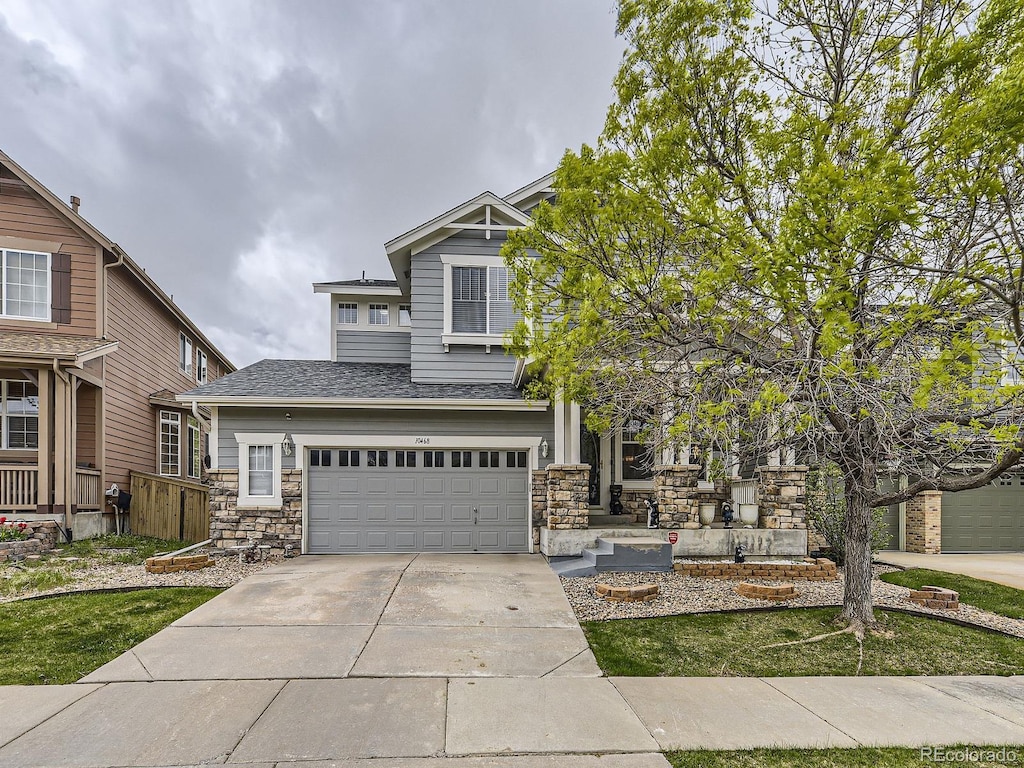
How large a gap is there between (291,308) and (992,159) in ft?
309

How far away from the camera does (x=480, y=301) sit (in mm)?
11742

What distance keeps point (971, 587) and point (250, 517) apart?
458 inches

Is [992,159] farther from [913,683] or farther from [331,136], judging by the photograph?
[331,136]

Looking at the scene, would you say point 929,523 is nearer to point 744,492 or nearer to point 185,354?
point 744,492

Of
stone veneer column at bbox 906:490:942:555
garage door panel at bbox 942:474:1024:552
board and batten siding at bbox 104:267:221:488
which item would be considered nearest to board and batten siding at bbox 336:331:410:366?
board and batten siding at bbox 104:267:221:488

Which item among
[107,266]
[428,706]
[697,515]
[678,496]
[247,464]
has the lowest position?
[428,706]

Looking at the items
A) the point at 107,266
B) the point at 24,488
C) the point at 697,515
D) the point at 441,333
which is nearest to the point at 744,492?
the point at 697,515

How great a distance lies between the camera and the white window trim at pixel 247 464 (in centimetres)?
995

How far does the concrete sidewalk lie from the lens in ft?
11.4

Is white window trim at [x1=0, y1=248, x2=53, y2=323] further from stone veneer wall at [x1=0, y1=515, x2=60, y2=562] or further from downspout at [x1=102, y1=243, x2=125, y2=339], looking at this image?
stone veneer wall at [x1=0, y1=515, x2=60, y2=562]

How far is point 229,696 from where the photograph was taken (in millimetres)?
4273

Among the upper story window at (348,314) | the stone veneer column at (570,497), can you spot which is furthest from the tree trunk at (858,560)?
the upper story window at (348,314)

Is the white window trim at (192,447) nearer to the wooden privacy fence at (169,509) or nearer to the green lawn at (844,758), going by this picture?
the wooden privacy fence at (169,509)

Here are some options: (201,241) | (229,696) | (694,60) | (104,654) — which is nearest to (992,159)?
(694,60)
